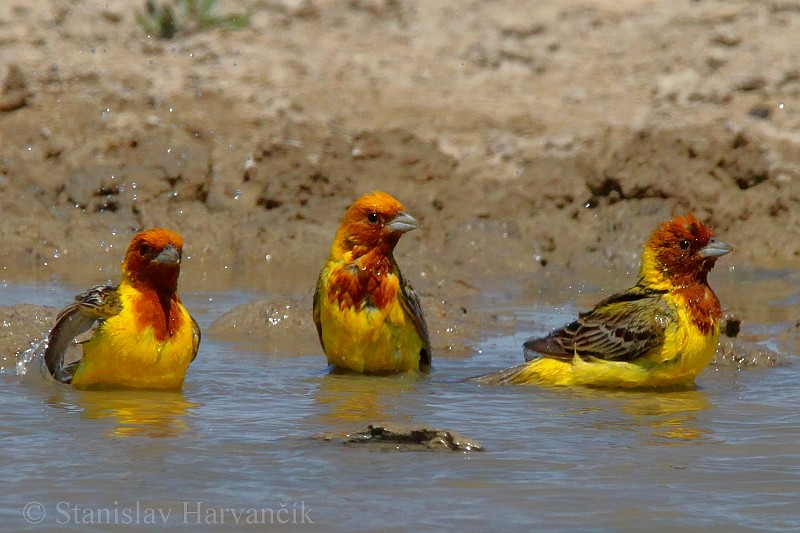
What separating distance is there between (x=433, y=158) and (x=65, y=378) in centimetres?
615

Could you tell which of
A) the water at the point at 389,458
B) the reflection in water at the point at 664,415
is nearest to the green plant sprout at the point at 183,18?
the water at the point at 389,458

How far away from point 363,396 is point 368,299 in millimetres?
653

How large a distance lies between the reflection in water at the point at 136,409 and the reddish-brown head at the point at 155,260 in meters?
0.57

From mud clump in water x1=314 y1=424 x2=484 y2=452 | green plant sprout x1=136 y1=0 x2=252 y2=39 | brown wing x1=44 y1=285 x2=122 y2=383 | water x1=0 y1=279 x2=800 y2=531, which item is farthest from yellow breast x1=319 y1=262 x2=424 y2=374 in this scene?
green plant sprout x1=136 y1=0 x2=252 y2=39

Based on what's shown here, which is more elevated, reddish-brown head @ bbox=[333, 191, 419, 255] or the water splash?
reddish-brown head @ bbox=[333, 191, 419, 255]

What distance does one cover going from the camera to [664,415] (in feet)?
25.7

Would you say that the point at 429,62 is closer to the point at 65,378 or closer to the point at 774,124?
the point at 774,124

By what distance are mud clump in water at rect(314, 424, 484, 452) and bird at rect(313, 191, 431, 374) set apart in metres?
2.00

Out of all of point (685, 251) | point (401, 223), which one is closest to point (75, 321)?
point (401, 223)

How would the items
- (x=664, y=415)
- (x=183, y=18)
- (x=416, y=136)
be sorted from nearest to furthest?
(x=664, y=415)
(x=416, y=136)
(x=183, y=18)

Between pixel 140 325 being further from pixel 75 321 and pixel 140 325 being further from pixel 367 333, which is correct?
pixel 367 333

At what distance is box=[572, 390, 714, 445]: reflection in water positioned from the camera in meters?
7.27

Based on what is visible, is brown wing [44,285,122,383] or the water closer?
the water

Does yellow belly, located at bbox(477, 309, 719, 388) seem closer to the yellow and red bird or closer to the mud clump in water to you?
the yellow and red bird
